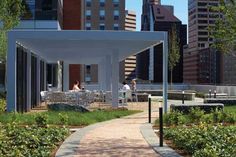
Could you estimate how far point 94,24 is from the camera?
130375 millimetres

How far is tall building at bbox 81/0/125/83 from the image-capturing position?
127 m

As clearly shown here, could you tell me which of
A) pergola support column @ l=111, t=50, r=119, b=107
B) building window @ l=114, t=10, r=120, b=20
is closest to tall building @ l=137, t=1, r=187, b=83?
building window @ l=114, t=10, r=120, b=20

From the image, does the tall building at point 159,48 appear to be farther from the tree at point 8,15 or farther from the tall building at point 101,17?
the tree at point 8,15

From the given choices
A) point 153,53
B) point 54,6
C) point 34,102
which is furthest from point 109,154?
point 153,53

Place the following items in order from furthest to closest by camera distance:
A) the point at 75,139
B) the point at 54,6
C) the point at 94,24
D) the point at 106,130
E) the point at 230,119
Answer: the point at 94,24, the point at 54,6, the point at 230,119, the point at 106,130, the point at 75,139

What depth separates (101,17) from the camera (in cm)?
12988

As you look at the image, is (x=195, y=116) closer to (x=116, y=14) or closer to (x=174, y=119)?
(x=174, y=119)

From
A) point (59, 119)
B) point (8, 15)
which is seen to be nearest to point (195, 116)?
point (59, 119)

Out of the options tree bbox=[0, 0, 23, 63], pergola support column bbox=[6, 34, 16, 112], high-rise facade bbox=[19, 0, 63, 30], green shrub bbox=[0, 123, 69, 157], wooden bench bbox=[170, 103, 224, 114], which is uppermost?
high-rise facade bbox=[19, 0, 63, 30]

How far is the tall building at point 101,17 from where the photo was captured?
127 m

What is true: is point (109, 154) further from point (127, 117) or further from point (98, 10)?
point (98, 10)

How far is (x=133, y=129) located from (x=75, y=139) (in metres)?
2.92

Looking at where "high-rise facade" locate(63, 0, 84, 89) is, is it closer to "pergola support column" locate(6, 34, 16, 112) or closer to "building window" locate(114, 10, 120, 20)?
"pergola support column" locate(6, 34, 16, 112)

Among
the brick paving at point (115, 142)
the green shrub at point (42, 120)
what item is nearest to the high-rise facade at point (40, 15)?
the brick paving at point (115, 142)
